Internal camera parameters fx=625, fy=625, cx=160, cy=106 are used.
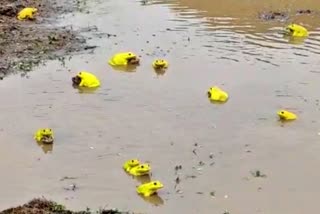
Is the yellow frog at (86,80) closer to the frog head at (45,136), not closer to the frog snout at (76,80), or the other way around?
the frog snout at (76,80)

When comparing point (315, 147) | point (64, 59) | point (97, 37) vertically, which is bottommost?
point (315, 147)

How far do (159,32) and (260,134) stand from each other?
5.31 m

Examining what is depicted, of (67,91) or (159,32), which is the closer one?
(67,91)

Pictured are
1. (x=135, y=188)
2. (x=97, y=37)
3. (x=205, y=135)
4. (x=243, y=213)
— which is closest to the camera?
(x=243, y=213)

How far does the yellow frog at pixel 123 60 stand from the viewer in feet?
36.8

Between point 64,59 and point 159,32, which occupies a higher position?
point 159,32

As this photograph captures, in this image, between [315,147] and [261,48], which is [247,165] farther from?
[261,48]

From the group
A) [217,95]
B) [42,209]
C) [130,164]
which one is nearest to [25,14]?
[217,95]

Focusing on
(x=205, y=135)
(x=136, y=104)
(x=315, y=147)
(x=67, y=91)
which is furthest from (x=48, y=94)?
(x=315, y=147)

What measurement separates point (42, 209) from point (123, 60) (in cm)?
517

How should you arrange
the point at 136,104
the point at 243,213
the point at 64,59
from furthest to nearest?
the point at 64,59, the point at 136,104, the point at 243,213

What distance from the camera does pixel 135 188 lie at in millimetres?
7148

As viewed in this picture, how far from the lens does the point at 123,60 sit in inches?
441

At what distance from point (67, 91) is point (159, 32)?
3728mm
